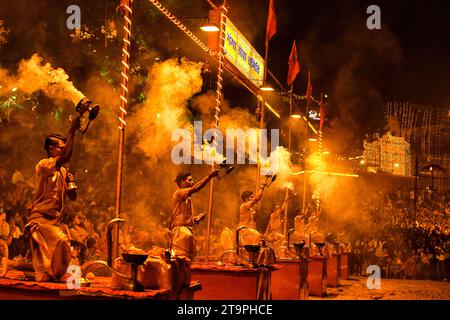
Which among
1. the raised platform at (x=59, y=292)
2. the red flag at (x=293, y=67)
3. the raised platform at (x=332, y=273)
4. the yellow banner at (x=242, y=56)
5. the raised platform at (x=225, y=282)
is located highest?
the red flag at (x=293, y=67)

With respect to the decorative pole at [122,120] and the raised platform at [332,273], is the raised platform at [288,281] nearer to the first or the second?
the raised platform at [332,273]

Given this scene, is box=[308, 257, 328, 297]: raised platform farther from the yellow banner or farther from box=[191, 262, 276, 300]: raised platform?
box=[191, 262, 276, 300]: raised platform

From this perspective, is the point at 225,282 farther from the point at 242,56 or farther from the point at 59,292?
the point at 242,56

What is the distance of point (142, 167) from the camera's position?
20281 millimetres

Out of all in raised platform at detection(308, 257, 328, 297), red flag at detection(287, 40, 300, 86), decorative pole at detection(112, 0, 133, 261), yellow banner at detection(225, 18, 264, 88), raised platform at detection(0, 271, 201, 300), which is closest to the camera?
raised platform at detection(0, 271, 201, 300)

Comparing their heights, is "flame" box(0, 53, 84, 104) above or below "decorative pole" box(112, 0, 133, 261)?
above

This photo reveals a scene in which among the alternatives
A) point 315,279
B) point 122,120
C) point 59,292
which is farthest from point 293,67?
point 59,292

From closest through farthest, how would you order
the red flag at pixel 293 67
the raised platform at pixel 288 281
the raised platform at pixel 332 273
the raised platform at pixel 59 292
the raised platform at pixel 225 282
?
the raised platform at pixel 59 292 → the raised platform at pixel 225 282 → the raised platform at pixel 288 281 → the raised platform at pixel 332 273 → the red flag at pixel 293 67

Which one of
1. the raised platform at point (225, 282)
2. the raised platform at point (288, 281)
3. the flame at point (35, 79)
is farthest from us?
the flame at point (35, 79)

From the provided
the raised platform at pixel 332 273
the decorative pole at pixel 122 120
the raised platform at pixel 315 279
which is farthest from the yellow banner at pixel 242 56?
the raised platform at pixel 332 273

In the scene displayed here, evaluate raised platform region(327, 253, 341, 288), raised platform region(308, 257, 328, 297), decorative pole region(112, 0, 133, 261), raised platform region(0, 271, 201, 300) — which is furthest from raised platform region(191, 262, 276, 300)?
raised platform region(327, 253, 341, 288)

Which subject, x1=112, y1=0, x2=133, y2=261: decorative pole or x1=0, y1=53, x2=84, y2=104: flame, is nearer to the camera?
x1=112, y1=0, x2=133, y2=261: decorative pole

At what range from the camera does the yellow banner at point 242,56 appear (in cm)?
1438

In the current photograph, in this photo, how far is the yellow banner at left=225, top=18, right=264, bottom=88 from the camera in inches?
566
